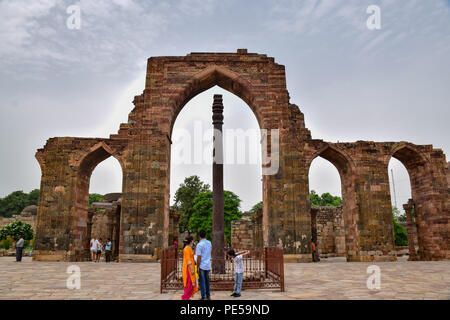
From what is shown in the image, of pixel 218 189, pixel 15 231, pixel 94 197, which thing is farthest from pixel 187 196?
pixel 218 189

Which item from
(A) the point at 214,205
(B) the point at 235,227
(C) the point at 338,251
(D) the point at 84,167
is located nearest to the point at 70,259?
(D) the point at 84,167

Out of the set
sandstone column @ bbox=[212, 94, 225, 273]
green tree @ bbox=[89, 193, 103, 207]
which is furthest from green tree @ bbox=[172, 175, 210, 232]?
sandstone column @ bbox=[212, 94, 225, 273]

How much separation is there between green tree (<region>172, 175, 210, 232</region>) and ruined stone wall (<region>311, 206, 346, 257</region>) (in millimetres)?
22614

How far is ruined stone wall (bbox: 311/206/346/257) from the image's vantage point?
21.9 metres

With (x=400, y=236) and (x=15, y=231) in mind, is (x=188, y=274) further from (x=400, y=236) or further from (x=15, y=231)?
(x=400, y=236)

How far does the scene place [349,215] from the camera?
15.9 meters

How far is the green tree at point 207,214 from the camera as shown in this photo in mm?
38500

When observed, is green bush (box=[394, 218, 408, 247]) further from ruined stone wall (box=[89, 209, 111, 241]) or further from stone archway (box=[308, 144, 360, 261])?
ruined stone wall (box=[89, 209, 111, 241])

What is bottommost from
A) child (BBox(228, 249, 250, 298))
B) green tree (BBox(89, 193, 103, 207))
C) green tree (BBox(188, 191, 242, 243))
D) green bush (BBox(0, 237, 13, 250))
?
green bush (BBox(0, 237, 13, 250))

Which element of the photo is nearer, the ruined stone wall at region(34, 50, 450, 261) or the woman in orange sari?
the woman in orange sari

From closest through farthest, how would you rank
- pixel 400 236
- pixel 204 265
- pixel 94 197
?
pixel 204 265 → pixel 400 236 → pixel 94 197

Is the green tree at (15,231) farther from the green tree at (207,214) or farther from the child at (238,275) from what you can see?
the child at (238,275)

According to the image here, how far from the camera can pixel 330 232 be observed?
22.3 meters

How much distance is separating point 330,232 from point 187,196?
2645 cm
